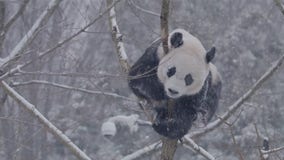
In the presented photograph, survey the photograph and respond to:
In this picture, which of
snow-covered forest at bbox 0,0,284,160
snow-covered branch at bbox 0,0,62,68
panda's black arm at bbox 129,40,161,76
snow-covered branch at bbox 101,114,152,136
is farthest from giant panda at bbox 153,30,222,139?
snow-covered branch at bbox 101,114,152,136

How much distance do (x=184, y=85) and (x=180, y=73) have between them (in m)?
0.09

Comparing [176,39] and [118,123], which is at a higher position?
[176,39]

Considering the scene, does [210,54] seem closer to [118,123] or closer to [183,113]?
[183,113]

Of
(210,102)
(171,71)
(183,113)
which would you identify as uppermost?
(171,71)

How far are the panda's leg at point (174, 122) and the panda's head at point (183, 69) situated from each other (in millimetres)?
150

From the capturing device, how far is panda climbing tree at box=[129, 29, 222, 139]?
12.5ft

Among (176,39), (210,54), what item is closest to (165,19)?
(176,39)

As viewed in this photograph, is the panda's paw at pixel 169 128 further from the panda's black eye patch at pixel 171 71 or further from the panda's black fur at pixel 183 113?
the panda's black eye patch at pixel 171 71

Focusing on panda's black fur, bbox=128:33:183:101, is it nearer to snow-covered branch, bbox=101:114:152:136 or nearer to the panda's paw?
the panda's paw

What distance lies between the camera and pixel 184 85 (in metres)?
3.83

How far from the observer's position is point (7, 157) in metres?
9.98

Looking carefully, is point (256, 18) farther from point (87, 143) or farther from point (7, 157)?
point (7, 157)

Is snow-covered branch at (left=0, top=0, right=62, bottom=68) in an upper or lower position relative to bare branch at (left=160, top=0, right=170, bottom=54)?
upper

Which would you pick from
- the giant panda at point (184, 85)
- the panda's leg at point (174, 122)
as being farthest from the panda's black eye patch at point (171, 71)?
the panda's leg at point (174, 122)
